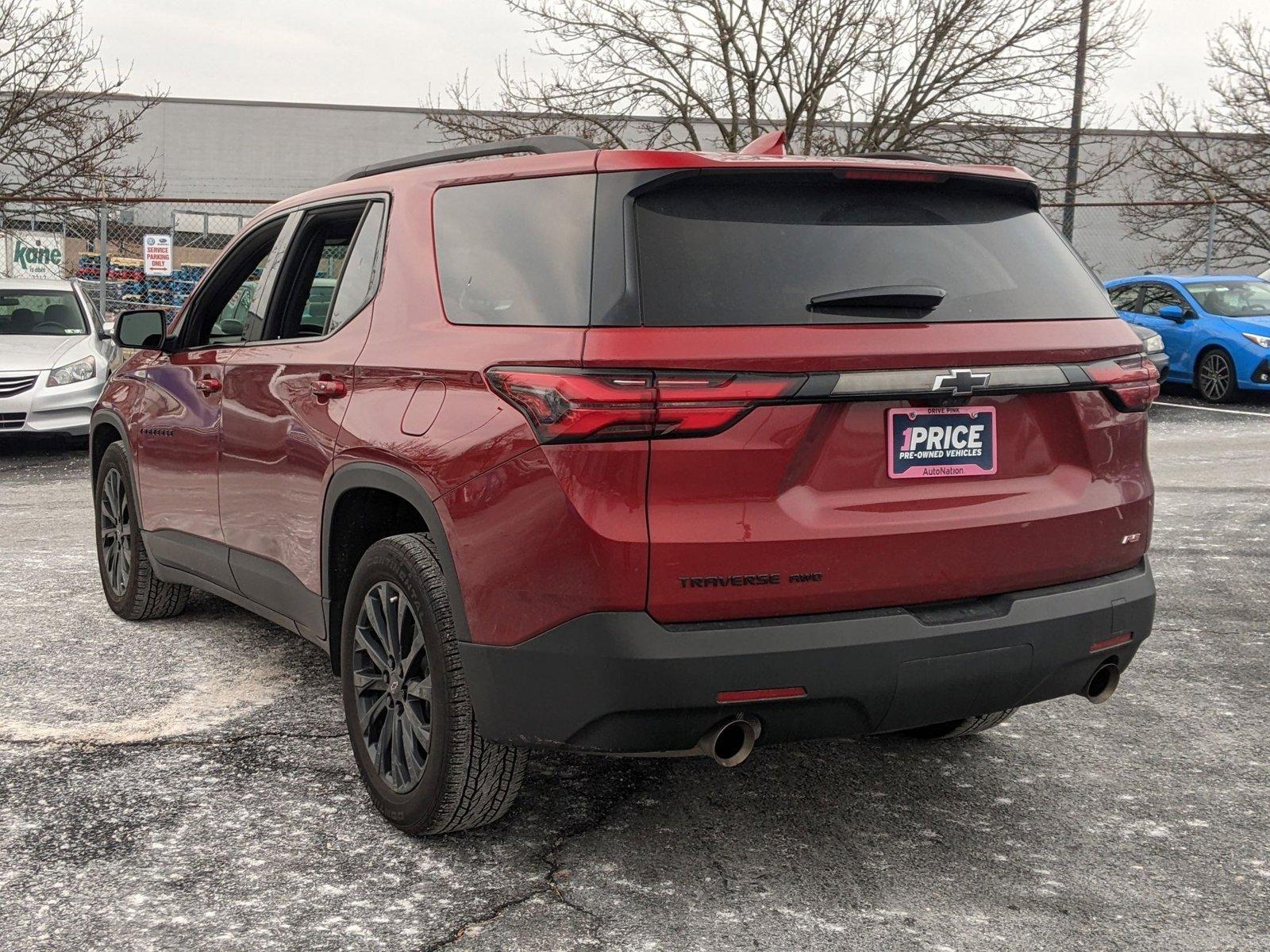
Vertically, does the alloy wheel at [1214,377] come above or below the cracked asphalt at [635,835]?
above

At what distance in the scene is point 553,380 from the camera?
2994 mm

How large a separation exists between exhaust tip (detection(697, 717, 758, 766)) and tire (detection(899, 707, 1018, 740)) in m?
1.43

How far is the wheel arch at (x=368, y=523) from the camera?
331 cm

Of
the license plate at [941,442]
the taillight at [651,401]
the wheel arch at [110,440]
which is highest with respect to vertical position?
the taillight at [651,401]

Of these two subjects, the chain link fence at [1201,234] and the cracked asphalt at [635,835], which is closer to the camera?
the cracked asphalt at [635,835]

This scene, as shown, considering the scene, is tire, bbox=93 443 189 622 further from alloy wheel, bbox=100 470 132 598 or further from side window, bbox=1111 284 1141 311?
side window, bbox=1111 284 1141 311

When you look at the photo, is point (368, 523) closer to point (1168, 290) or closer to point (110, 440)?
point (110, 440)

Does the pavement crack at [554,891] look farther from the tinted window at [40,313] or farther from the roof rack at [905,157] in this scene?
the tinted window at [40,313]

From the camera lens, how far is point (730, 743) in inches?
122

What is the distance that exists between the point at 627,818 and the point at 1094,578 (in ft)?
4.57

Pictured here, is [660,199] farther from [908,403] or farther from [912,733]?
[912,733]

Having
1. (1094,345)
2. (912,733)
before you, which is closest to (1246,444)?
(912,733)

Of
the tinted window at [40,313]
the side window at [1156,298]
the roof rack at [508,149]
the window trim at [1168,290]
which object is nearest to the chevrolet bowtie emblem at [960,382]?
the roof rack at [508,149]

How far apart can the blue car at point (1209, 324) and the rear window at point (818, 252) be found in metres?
14.1
